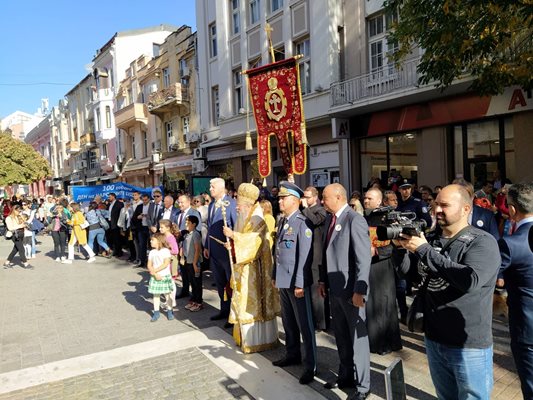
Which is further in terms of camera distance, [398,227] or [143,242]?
[143,242]

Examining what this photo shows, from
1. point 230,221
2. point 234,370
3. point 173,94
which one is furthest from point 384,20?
point 173,94

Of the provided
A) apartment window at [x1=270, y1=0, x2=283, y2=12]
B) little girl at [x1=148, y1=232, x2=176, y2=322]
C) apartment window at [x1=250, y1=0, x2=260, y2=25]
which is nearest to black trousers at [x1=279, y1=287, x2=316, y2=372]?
little girl at [x1=148, y1=232, x2=176, y2=322]

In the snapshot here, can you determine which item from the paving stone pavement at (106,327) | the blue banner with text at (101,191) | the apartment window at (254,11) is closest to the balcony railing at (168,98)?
the apartment window at (254,11)

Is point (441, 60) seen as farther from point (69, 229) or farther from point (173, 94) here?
point (173, 94)

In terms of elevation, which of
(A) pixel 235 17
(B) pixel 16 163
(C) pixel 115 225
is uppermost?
(A) pixel 235 17

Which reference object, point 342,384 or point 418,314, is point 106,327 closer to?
point 342,384

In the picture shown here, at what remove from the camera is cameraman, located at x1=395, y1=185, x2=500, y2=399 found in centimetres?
217

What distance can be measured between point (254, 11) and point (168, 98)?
9.09 m

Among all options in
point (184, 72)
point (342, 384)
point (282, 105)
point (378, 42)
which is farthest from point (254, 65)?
point (342, 384)

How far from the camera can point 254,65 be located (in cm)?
1755

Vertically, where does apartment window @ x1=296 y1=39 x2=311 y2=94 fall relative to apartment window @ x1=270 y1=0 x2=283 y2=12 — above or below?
below

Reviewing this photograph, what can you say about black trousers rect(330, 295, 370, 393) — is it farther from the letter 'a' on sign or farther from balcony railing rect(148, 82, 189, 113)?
balcony railing rect(148, 82, 189, 113)

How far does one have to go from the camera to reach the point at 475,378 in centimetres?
226

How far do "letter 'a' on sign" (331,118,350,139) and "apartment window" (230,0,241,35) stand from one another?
23.9 ft
